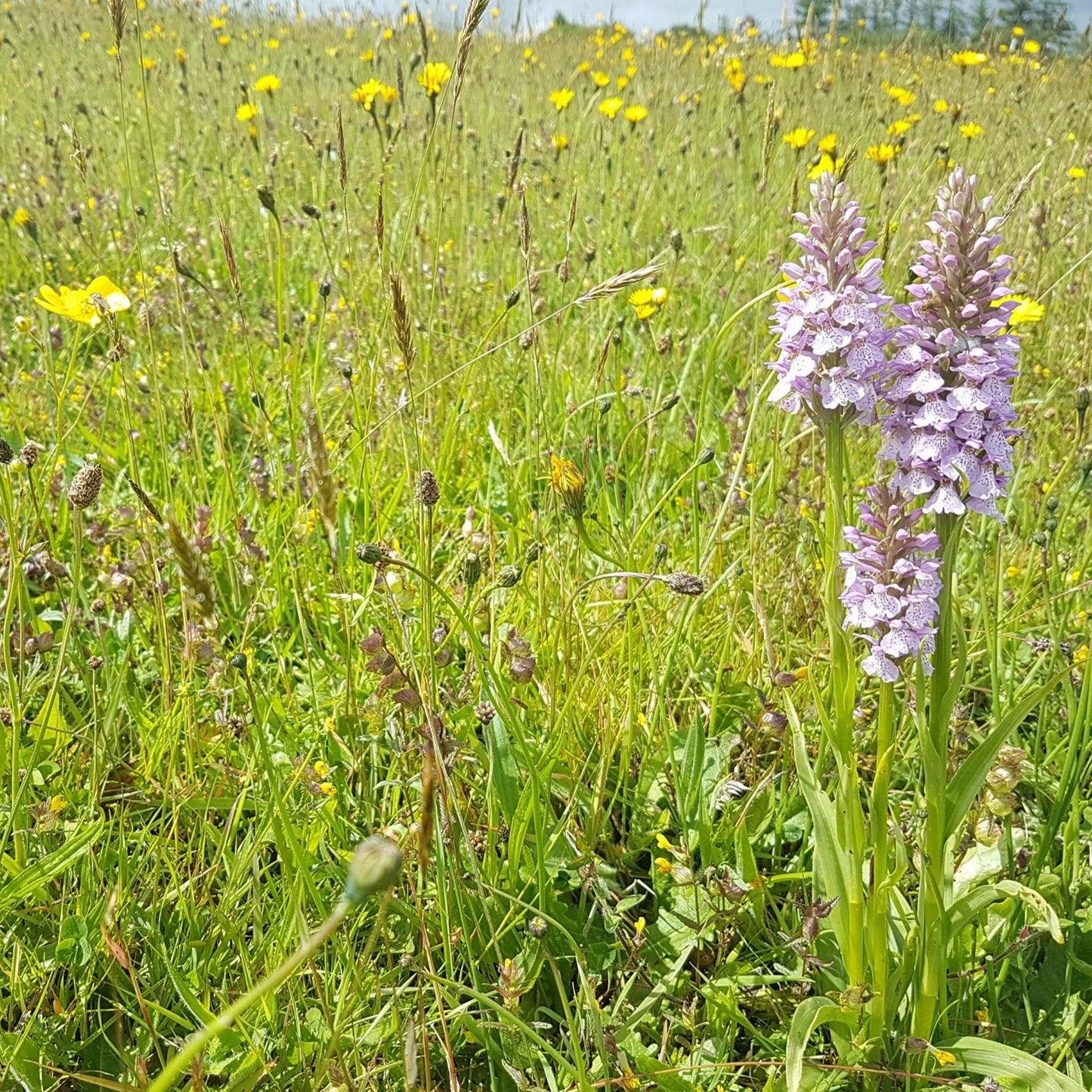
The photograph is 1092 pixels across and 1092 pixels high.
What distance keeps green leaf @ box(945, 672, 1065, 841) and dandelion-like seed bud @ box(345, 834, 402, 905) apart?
78 centimetres

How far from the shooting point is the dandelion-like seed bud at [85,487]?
1.01 metres

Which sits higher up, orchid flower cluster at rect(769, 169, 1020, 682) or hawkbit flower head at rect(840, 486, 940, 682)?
orchid flower cluster at rect(769, 169, 1020, 682)

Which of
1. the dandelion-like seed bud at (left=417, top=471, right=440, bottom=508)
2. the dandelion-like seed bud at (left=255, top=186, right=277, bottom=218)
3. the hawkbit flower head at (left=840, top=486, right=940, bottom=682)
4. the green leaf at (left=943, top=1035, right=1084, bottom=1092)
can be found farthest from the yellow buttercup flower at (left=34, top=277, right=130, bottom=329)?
the green leaf at (left=943, top=1035, right=1084, bottom=1092)

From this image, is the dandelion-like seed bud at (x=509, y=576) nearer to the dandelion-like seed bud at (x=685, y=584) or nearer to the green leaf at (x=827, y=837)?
the dandelion-like seed bud at (x=685, y=584)

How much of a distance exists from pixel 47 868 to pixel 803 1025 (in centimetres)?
92

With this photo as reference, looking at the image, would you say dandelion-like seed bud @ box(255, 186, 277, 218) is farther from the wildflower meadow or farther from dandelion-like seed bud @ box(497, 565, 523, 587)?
dandelion-like seed bud @ box(497, 565, 523, 587)

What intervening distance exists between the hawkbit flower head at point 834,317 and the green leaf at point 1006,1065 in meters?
0.72

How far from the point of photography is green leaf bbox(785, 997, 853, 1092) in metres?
0.92

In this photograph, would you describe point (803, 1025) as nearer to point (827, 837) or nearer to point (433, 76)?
point (827, 837)

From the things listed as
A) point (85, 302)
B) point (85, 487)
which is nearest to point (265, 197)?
point (85, 302)

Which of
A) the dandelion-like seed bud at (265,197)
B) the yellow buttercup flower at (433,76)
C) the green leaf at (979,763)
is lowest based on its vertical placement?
the green leaf at (979,763)

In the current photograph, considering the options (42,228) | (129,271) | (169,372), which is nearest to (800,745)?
(169,372)

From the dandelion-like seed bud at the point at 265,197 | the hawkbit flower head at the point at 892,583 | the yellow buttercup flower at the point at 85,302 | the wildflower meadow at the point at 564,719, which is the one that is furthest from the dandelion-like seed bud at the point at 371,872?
the dandelion-like seed bud at the point at 265,197

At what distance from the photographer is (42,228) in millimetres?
3648
